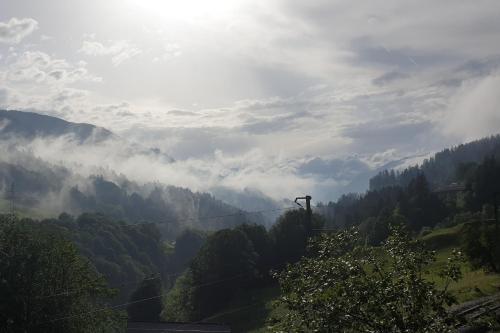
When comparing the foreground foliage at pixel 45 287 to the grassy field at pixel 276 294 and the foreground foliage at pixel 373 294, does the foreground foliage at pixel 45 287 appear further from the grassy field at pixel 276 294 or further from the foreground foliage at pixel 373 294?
the foreground foliage at pixel 373 294

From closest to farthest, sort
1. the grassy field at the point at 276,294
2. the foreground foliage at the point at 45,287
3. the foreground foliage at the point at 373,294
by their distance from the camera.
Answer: the foreground foliage at the point at 373,294, the foreground foliage at the point at 45,287, the grassy field at the point at 276,294

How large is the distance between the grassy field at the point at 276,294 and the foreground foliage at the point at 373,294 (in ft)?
95.8

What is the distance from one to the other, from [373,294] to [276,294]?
7184 centimetres

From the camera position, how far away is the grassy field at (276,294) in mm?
47344

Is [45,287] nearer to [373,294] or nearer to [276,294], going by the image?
[373,294]

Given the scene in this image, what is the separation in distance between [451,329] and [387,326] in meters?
1.36

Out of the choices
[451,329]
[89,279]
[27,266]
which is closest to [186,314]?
[89,279]

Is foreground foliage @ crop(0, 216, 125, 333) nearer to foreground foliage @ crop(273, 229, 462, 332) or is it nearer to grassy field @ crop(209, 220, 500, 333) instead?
grassy field @ crop(209, 220, 500, 333)

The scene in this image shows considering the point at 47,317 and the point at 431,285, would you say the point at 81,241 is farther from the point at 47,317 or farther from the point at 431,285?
the point at 431,285

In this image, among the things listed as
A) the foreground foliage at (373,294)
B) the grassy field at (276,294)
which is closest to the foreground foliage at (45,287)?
the grassy field at (276,294)

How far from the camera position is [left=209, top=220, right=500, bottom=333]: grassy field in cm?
4734

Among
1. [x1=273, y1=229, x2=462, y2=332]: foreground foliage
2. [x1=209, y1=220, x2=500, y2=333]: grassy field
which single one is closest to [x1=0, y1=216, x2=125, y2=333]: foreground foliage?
[x1=209, y1=220, x2=500, y2=333]: grassy field

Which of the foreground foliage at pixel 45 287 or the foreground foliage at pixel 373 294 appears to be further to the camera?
the foreground foliage at pixel 45 287

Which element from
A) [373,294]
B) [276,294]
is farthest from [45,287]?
[276,294]
